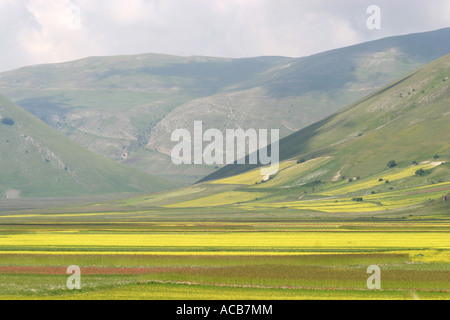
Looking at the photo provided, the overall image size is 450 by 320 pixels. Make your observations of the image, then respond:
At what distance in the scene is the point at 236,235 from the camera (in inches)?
4168

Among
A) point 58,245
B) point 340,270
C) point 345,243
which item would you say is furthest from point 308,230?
point 340,270

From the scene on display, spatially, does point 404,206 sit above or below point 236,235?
above

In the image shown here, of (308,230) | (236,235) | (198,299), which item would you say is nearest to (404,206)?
(308,230)

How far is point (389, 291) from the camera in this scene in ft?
174

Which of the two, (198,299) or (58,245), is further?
(58,245)

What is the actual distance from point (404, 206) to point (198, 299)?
482 feet
